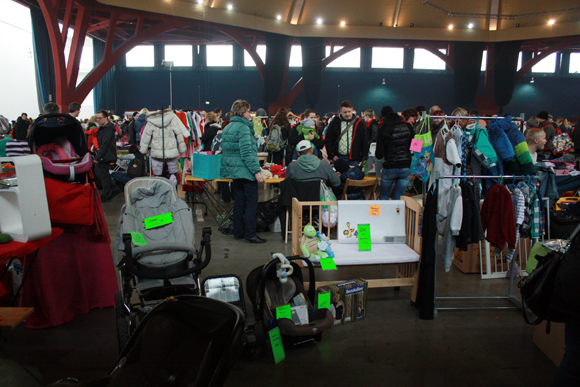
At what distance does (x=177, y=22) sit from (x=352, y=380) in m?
8.76

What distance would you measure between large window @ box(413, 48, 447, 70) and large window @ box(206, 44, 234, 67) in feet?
19.3

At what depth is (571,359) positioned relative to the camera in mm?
1574

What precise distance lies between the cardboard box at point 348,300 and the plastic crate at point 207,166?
2531mm

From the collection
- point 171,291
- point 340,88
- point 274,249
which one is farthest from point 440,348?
point 340,88

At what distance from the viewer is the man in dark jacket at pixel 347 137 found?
5566 millimetres

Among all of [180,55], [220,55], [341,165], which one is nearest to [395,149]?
[341,165]

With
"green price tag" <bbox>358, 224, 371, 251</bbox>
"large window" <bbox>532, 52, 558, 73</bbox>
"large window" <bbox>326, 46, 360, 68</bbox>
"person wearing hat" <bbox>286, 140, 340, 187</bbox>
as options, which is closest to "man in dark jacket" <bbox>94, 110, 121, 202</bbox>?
"person wearing hat" <bbox>286, 140, 340, 187</bbox>

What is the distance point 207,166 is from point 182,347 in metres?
3.60

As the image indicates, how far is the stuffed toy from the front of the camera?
2.91 metres

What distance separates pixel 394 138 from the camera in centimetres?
466

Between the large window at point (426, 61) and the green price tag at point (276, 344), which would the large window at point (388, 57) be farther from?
the green price tag at point (276, 344)

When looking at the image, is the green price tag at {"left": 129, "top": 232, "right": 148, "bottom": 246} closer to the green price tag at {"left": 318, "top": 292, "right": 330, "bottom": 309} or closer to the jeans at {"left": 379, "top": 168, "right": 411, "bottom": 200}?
the green price tag at {"left": 318, "top": 292, "right": 330, "bottom": 309}

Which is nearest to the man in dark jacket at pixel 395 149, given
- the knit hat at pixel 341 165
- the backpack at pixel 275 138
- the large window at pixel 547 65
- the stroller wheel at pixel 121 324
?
the knit hat at pixel 341 165

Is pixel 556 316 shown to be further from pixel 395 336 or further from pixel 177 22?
pixel 177 22
